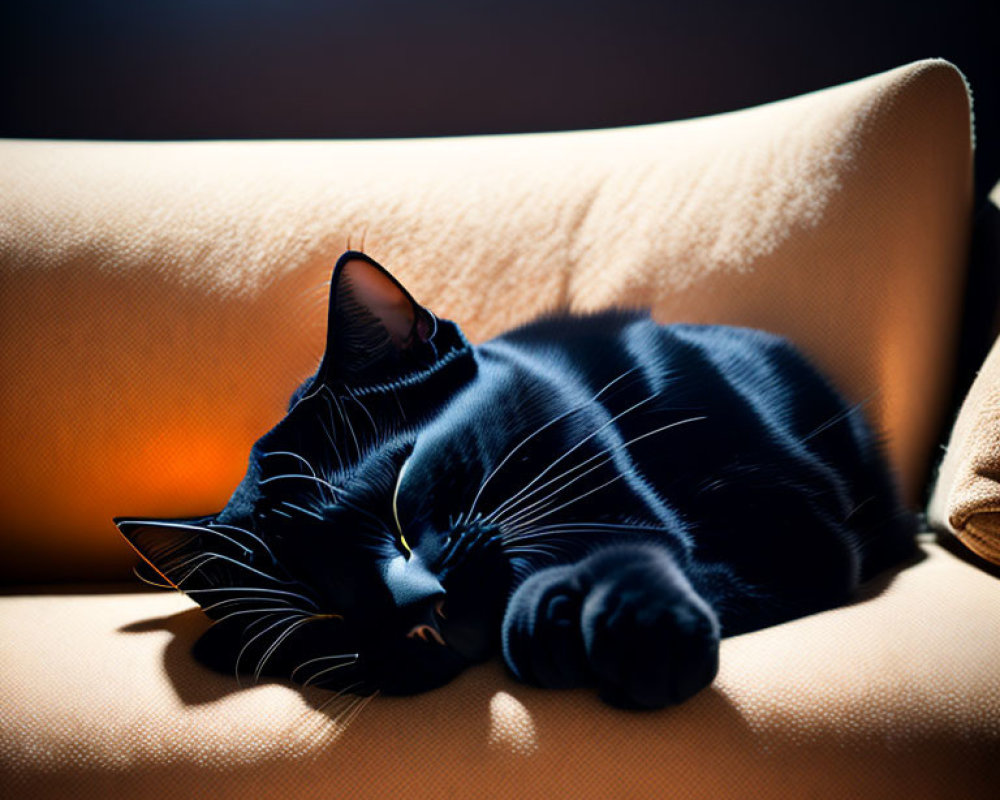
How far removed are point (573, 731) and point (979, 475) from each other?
470mm

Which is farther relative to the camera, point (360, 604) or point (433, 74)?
point (433, 74)

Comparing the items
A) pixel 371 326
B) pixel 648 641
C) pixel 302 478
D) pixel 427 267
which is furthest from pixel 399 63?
pixel 648 641

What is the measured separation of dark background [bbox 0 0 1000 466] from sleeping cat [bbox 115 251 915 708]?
0.93 meters

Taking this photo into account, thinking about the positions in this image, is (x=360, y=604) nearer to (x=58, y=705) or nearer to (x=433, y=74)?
(x=58, y=705)

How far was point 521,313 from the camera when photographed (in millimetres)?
967

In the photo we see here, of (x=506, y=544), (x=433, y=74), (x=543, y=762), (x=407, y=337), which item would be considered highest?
(x=433, y=74)

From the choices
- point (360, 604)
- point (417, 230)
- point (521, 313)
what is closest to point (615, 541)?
point (360, 604)

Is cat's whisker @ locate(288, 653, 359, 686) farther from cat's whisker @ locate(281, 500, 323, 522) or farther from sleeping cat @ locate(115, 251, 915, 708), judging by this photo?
cat's whisker @ locate(281, 500, 323, 522)

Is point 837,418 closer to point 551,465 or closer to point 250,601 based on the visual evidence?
point 551,465

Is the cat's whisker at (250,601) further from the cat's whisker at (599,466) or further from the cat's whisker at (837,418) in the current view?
the cat's whisker at (837,418)

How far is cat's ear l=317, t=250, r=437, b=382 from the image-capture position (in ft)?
2.10

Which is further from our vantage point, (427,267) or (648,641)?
(427,267)

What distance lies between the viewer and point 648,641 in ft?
1.71

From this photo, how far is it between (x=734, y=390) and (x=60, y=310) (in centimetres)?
87
